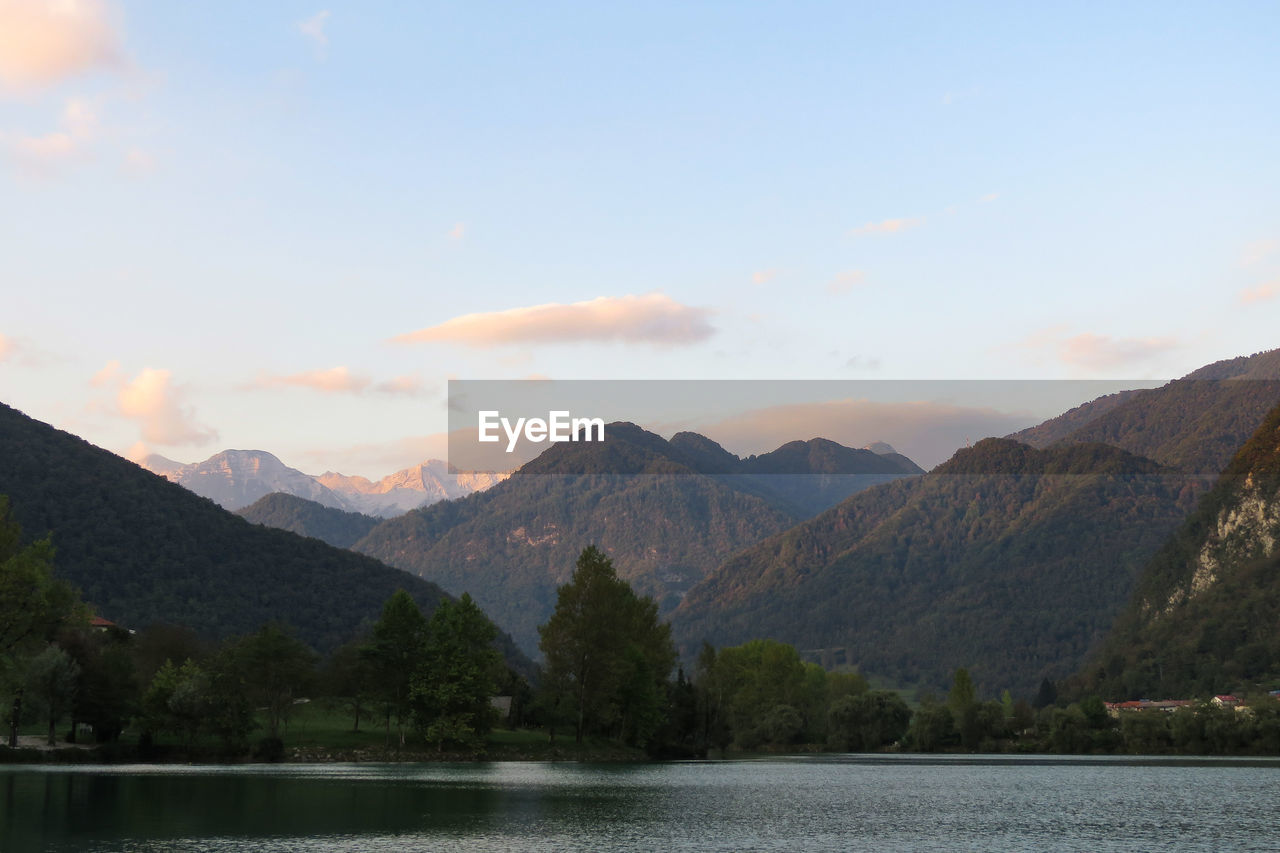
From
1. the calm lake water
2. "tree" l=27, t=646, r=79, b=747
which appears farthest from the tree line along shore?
the calm lake water

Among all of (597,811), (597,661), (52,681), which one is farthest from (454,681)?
(597,811)

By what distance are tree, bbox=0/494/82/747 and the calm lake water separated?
9.26m

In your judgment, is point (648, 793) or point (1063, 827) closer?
point (1063, 827)

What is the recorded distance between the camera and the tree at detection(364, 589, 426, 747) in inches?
4700

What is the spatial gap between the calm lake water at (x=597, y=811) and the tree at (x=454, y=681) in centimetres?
1457

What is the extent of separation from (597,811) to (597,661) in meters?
68.9

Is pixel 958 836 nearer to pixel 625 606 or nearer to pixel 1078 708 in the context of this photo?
pixel 625 606

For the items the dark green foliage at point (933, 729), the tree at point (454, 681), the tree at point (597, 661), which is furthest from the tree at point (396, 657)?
the dark green foliage at point (933, 729)

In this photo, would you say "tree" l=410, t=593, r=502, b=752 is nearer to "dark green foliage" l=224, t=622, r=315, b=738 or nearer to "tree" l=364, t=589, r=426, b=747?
"tree" l=364, t=589, r=426, b=747

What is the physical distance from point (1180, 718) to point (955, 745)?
3963 cm

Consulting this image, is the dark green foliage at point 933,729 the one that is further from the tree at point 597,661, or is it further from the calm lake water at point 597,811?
the calm lake water at point 597,811

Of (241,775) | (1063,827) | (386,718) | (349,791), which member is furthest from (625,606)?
(1063,827)

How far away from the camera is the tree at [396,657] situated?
392 ft

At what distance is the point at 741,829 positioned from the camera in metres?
56.9
